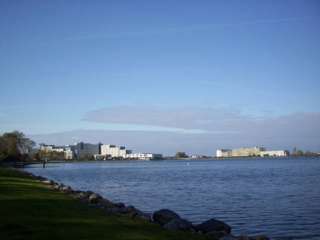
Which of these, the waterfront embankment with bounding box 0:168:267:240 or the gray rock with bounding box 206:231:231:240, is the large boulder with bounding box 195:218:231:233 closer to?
the waterfront embankment with bounding box 0:168:267:240

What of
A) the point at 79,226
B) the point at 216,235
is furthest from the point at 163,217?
the point at 79,226

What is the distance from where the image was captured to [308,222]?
82.4 feet

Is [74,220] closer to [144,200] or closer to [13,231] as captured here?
[13,231]

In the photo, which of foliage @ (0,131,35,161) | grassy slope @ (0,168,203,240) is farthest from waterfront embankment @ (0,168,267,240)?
foliage @ (0,131,35,161)

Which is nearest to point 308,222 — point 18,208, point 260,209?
point 260,209

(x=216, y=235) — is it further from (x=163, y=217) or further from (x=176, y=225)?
(x=163, y=217)

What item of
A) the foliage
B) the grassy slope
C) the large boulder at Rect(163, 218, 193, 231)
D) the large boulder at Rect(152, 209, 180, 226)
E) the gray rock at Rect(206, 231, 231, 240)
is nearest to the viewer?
the grassy slope

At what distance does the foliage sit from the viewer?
14050cm

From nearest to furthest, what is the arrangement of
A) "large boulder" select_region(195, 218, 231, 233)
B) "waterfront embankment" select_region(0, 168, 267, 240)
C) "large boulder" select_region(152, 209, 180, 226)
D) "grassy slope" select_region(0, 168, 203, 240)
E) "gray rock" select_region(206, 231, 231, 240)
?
"grassy slope" select_region(0, 168, 203, 240), "waterfront embankment" select_region(0, 168, 267, 240), "gray rock" select_region(206, 231, 231, 240), "large boulder" select_region(195, 218, 231, 233), "large boulder" select_region(152, 209, 180, 226)

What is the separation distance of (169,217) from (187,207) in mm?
12464

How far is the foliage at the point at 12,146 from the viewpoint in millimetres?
140500

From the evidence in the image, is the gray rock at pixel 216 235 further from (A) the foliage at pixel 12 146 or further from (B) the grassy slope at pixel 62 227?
(A) the foliage at pixel 12 146

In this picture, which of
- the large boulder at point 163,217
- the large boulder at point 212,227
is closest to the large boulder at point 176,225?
the large boulder at point 212,227

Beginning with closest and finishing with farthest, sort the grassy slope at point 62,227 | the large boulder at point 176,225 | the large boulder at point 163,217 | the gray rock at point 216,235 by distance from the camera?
the grassy slope at point 62,227 < the gray rock at point 216,235 < the large boulder at point 176,225 < the large boulder at point 163,217
